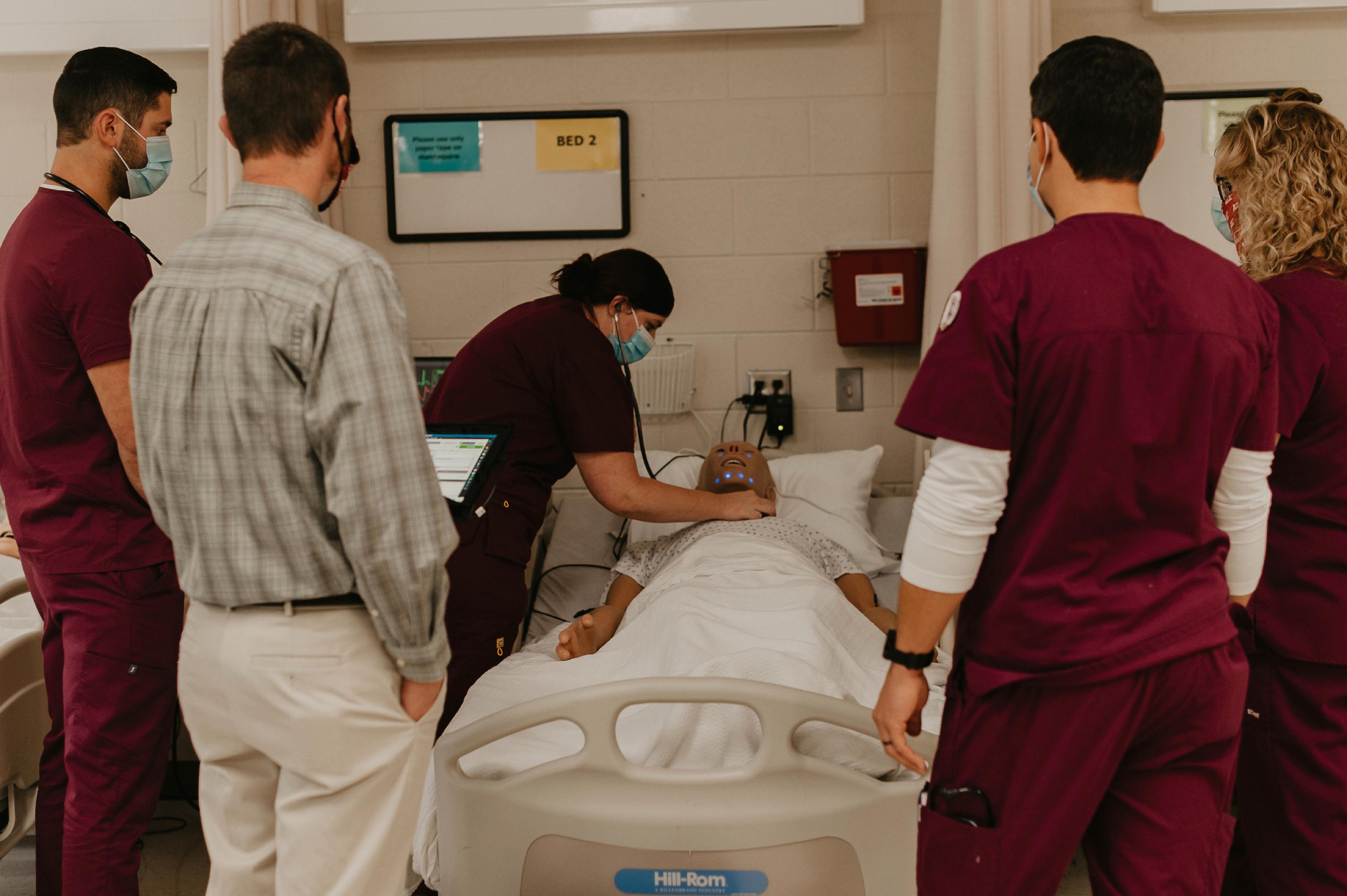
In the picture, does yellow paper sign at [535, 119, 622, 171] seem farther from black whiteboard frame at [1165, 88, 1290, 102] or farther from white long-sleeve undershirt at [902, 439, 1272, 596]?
white long-sleeve undershirt at [902, 439, 1272, 596]

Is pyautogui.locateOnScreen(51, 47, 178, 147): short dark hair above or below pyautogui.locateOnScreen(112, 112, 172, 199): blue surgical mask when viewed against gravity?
above

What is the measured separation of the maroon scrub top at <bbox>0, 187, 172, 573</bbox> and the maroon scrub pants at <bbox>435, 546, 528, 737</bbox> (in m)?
0.48

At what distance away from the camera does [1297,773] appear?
4.86 ft

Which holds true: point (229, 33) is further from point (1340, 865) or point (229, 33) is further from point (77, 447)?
point (1340, 865)

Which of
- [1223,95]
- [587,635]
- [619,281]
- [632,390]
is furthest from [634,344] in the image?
[1223,95]

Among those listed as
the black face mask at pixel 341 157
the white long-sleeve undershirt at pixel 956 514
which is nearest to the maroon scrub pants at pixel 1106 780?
the white long-sleeve undershirt at pixel 956 514

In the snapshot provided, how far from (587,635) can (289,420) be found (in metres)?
1.02

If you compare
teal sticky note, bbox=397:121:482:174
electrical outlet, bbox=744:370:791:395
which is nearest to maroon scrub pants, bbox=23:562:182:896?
teal sticky note, bbox=397:121:482:174

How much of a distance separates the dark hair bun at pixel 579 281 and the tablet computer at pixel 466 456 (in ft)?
2.01

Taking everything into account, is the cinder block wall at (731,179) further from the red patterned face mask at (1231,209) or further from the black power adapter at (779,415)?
the red patterned face mask at (1231,209)

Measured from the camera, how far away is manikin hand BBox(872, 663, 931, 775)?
1.16m

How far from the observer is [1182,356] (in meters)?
1.05

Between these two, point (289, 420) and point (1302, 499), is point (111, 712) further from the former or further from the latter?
point (1302, 499)

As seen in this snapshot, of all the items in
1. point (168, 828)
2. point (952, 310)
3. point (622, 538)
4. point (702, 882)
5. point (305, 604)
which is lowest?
point (168, 828)
